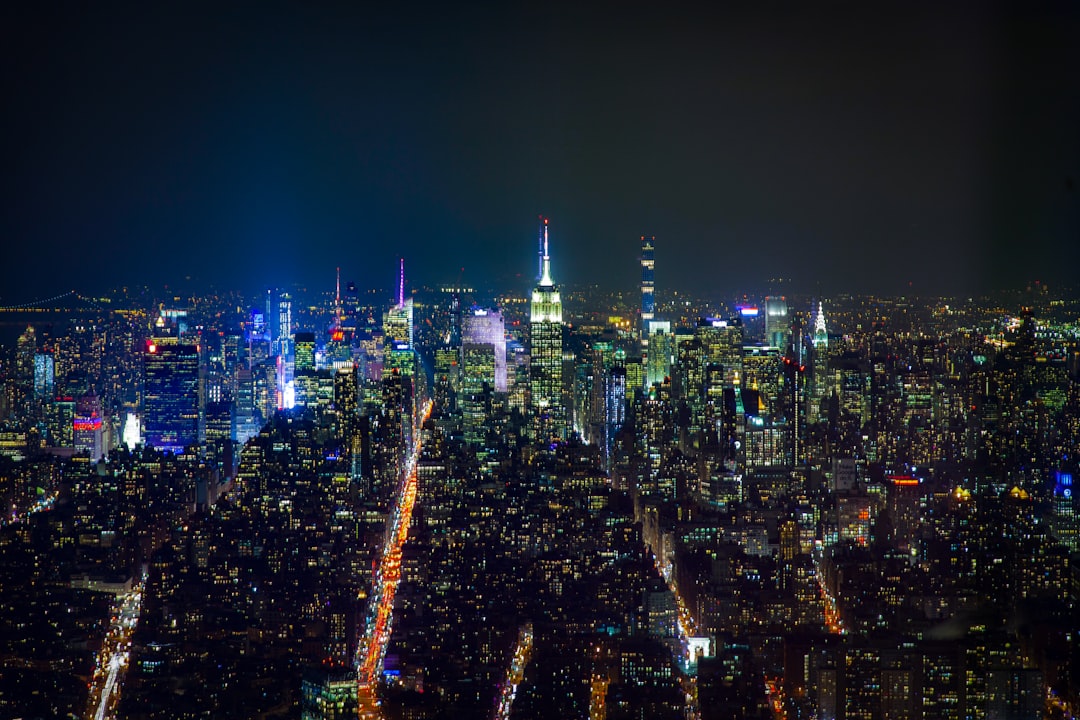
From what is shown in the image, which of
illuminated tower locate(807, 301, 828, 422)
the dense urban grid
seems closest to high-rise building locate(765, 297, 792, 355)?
the dense urban grid

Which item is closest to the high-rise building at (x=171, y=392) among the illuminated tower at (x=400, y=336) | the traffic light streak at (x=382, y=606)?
the illuminated tower at (x=400, y=336)

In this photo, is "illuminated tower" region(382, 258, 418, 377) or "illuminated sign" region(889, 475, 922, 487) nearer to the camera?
"illuminated sign" region(889, 475, 922, 487)

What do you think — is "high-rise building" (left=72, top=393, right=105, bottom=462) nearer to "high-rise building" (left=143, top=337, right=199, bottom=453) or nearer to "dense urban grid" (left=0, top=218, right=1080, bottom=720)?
"dense urban grid" (left=0, top=218, right=1080, bottom=720)

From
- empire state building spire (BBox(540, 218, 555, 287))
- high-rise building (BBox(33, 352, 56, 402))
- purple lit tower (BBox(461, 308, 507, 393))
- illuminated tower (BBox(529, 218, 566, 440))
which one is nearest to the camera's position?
empire state building spire (BBox(540, 218, 555, 287))

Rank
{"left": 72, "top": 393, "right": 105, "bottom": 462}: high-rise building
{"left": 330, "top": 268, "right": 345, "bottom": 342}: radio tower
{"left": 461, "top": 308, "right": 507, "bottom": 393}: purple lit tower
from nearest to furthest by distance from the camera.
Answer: {"left": 72, "top": 393, "right": 105, "bottom": 462}: high-rise building → {"left": 330, "top": 268, "right": 345, "bottom": 342}: radio tower → {"left": 461, "top": 308, "right": 507, "bottom": 393}: purple lit tower

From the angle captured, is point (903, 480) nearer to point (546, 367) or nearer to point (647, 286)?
point (647, 286)

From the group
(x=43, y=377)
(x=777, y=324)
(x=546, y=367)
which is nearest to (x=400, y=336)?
(x=546, y=367)

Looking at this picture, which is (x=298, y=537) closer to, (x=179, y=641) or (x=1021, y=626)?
(x=179, y=641)

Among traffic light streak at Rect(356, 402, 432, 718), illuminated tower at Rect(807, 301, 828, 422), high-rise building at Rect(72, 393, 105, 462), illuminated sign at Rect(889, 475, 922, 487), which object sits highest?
illuminated tower at Rect(807, 301, 828, 422)
